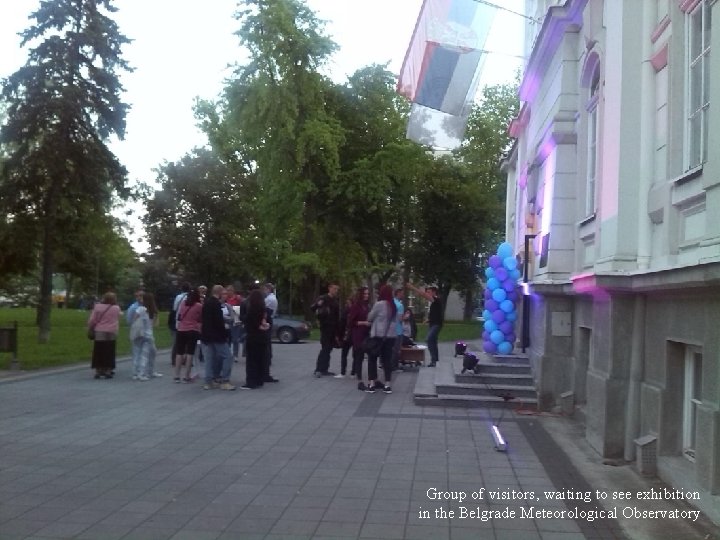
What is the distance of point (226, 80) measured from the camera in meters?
39.2

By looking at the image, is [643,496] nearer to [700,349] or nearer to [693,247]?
[700,349]

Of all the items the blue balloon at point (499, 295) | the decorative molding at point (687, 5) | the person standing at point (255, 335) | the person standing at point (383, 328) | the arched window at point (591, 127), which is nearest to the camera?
the decorative molding at point (687, 5)

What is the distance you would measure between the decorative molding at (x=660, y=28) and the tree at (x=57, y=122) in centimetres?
2388

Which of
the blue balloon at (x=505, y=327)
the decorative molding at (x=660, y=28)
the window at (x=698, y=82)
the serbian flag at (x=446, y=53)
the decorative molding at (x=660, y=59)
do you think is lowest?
the blue balloon at (x=505, y=327)

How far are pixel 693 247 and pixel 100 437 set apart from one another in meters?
6.82

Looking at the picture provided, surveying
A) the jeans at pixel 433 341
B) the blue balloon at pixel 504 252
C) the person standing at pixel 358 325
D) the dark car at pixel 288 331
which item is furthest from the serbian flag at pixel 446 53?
the dark car at pixel 288 331

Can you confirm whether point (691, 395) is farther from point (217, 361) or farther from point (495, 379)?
point (217, 361)

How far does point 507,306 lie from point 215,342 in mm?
5925

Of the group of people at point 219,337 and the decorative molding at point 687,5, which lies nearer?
the decorative molding at point 687,5

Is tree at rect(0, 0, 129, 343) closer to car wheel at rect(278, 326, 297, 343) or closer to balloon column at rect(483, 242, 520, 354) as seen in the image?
car wheel at rect(278, 326, 297, 343)

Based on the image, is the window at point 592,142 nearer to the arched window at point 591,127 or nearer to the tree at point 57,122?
the arched window at point 591,127

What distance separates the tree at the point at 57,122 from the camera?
29.7m

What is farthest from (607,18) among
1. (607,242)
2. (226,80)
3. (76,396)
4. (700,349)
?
(226,80)

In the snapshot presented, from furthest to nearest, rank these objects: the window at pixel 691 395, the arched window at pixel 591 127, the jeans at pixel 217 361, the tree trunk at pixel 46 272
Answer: the tree trunk at pixel 46 272
the jeans at pixel 217 361
the arched window at pixel 591 127
the window at pixel 691 395
